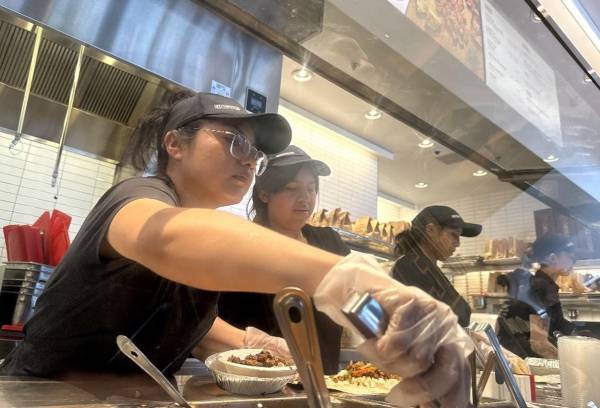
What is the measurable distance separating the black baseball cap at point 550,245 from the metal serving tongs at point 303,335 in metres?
2.78

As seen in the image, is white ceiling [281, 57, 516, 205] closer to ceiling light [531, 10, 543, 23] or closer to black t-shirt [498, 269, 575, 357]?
black t-shirt [498, 269, 575, 357]

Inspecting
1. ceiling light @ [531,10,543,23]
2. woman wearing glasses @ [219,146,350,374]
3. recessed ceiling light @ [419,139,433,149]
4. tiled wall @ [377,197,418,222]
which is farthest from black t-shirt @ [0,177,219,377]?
ceiling light @ [531,10,543,23]

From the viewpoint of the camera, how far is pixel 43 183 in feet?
5.59

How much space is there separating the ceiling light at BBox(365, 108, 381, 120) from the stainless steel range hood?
31.2 inches

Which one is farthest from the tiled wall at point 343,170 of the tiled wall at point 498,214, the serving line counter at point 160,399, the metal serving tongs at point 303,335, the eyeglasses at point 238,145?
the metal serving tongs at point 303,335

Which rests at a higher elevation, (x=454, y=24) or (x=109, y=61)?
(x=454, y=24)

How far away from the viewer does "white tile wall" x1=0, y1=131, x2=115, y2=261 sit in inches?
63.1

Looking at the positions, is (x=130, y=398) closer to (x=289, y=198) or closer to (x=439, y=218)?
(x=289, y=198)

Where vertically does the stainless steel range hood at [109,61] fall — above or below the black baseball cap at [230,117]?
above

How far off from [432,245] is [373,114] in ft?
2.86

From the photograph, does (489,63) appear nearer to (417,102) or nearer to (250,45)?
(417,102)

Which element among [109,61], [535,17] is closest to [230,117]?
[109,61]

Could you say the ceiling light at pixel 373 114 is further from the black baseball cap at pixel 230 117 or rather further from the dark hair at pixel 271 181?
the black baseball cap at pixel 230 117

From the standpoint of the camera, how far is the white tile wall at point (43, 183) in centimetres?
160
